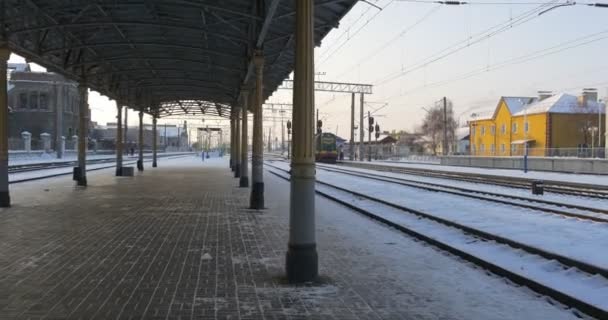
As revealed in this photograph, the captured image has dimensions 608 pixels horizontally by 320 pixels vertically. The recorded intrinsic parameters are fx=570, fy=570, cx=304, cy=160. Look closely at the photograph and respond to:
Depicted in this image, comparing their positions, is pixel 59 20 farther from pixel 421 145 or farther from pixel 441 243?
pixel 421 145

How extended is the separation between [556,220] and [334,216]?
5.08 meters

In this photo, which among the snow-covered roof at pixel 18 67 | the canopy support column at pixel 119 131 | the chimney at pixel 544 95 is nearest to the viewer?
the canopy support column at pixel 119 131

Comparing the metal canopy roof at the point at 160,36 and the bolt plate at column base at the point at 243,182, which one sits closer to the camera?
the metal canopy roof at the point at 160,36

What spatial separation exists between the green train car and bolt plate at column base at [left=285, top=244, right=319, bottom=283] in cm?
5653

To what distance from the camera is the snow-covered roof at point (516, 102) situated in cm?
7368

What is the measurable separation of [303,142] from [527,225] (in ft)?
23.1

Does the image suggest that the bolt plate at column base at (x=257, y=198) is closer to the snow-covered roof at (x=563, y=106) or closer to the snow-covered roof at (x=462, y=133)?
the snow-covered roof at (x=563, y=106)

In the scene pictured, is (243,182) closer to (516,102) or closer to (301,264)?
(301,264)

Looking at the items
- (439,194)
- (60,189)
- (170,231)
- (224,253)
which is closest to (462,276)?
(224,253)

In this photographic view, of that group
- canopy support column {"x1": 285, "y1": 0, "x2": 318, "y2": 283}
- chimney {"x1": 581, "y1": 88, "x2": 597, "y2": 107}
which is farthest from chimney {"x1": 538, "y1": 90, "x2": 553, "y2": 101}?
canopy support column {"x1": 285, "y1": 0, "x2": 318, "y2": 283}

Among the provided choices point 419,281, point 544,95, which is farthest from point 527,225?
point 544,95

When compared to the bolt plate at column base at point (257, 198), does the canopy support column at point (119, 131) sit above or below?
above

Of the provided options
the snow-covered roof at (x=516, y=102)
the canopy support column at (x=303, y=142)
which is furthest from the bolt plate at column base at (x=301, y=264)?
the snow-covered roof at (x=516, y=102)

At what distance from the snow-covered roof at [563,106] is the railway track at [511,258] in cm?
5894
